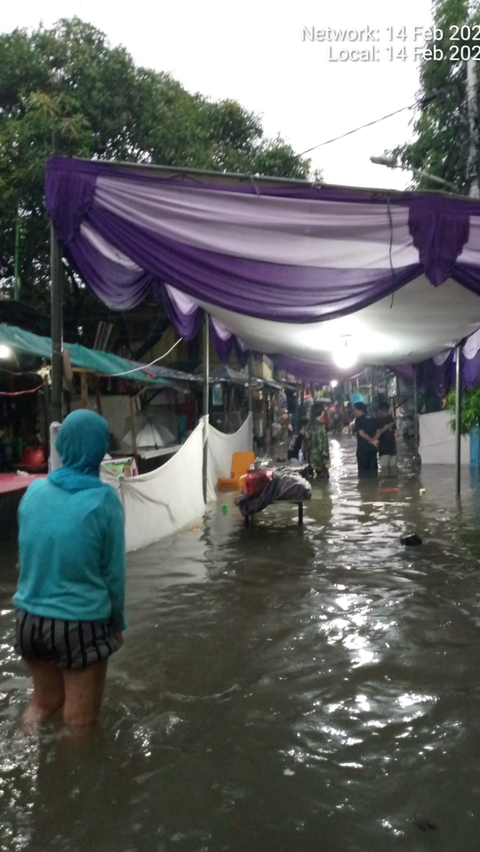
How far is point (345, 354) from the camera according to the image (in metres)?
13.2

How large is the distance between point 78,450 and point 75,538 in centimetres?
39

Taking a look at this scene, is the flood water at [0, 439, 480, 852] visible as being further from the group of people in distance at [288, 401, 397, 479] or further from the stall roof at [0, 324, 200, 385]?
the group of people in distance at [288, 401, 397, 479]

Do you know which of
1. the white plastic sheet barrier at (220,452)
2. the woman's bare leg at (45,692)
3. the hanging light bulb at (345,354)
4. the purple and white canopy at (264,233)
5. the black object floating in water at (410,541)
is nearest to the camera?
the woman's bare leg at (45,692)

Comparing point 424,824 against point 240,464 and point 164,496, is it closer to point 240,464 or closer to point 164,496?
point 164,496

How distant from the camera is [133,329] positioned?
20.8 m

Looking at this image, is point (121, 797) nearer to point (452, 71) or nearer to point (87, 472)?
point (87, 472)

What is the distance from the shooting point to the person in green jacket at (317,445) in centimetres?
1484

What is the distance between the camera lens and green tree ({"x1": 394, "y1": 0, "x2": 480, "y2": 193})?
39.1 feet

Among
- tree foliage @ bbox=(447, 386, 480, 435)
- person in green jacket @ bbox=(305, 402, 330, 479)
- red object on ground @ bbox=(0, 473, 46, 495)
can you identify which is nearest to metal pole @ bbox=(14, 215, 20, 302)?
red object on ground @ bbox=(0, 473, 46, 495)

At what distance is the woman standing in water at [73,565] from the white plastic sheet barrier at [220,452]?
8.41 meters

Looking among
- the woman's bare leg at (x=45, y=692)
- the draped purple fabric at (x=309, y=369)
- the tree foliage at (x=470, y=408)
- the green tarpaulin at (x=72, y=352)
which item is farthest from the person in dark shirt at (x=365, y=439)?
the woman's bare leg at (x=45, y=692)

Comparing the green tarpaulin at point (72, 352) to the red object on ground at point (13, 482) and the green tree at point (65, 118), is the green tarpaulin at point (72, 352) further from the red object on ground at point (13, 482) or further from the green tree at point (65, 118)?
the green tree at point (65, 118)

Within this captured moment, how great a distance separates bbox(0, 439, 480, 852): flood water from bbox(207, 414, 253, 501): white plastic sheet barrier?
Result: 4.96 meters

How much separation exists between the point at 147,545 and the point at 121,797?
4.99 m
